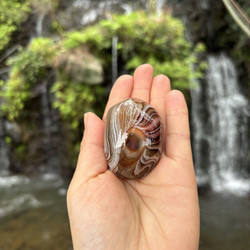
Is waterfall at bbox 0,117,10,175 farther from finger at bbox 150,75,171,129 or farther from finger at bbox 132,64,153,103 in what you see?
finger at bbox 150,75,171,129

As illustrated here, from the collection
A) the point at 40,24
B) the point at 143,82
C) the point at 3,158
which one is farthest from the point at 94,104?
the point at 40,24

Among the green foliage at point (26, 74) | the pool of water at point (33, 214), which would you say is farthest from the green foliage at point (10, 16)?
the pool of water at point (33, 214)

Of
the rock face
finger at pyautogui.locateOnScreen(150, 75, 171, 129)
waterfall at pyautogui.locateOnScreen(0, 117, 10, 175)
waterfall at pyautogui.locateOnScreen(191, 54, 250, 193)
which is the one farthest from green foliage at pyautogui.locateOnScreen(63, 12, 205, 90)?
waterfall at pyautogui.locateOnScreen(0, 117, 10, 175)

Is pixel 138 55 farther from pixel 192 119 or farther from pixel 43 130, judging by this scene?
pixel 43 130

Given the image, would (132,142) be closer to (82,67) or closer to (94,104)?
(94,104)

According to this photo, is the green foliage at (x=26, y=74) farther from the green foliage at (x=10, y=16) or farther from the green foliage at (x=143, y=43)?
the green foliage at (x=10, y=16)

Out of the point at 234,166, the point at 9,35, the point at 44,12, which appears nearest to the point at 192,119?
the point at 234,166
